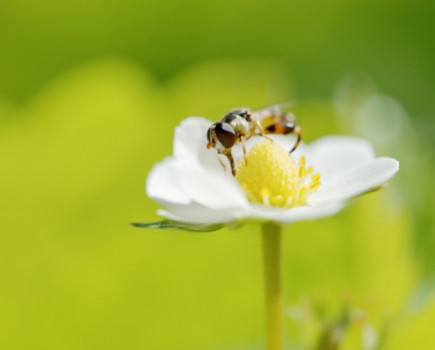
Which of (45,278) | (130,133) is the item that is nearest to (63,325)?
(45,278)

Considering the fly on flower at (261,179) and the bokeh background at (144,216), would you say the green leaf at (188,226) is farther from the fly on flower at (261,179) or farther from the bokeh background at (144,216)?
the bokeh background at (144,216)

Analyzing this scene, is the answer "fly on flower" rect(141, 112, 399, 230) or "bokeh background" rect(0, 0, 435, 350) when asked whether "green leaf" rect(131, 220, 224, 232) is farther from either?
"bokeh background" rect(0, 0, 435, 350)

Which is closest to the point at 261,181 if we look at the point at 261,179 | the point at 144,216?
the point at 261,179

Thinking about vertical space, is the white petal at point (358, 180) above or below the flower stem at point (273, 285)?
above

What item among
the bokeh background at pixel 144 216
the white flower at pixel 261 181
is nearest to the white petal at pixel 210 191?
the white flower at pixel 261 181

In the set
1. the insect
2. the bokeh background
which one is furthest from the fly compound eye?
the bokeh background

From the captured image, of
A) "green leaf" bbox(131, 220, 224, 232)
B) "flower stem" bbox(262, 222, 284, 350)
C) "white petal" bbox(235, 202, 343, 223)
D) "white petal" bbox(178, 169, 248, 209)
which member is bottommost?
"flower stem" bbox(262, 222, 284, 350)
